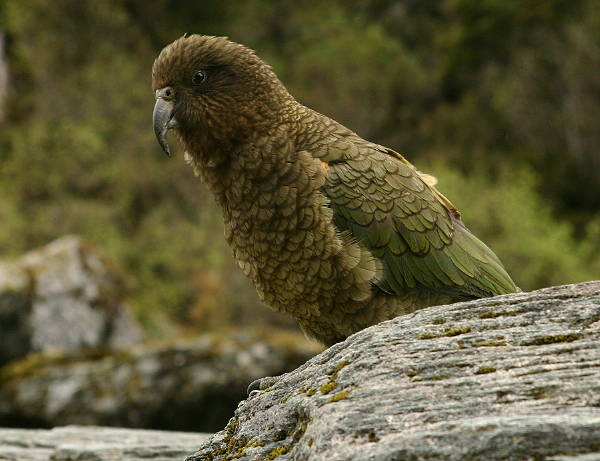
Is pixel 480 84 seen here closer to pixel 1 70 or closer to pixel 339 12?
pixel 339 12

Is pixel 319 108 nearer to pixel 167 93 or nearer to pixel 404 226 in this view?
pixel 167 93

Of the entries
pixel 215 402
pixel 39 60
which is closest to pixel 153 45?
pixel 39 60

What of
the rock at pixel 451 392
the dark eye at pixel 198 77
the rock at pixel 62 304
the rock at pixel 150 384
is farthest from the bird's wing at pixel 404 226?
the rock at pixel 62 304

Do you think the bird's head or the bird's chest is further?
the bird's head

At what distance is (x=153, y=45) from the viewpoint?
102 feet

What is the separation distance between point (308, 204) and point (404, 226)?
2.16 feet

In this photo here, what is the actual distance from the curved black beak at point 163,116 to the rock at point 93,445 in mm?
2001

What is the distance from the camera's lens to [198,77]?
204 inches

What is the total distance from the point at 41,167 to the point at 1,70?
7638 mm

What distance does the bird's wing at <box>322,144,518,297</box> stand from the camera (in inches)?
195

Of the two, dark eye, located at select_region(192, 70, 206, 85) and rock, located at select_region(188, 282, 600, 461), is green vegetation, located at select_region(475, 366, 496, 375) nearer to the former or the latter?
rock, located at select_region(188, 282, 600, 461)

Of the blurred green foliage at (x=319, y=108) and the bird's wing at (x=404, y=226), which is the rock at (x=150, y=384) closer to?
the bird's wing at (x=404, y=226)

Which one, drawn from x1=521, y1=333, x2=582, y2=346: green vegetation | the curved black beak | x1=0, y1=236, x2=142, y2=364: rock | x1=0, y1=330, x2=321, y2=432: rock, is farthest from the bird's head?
x1=0, y1=236, x2=142, y2=364: rock

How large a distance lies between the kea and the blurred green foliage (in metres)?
15.2
